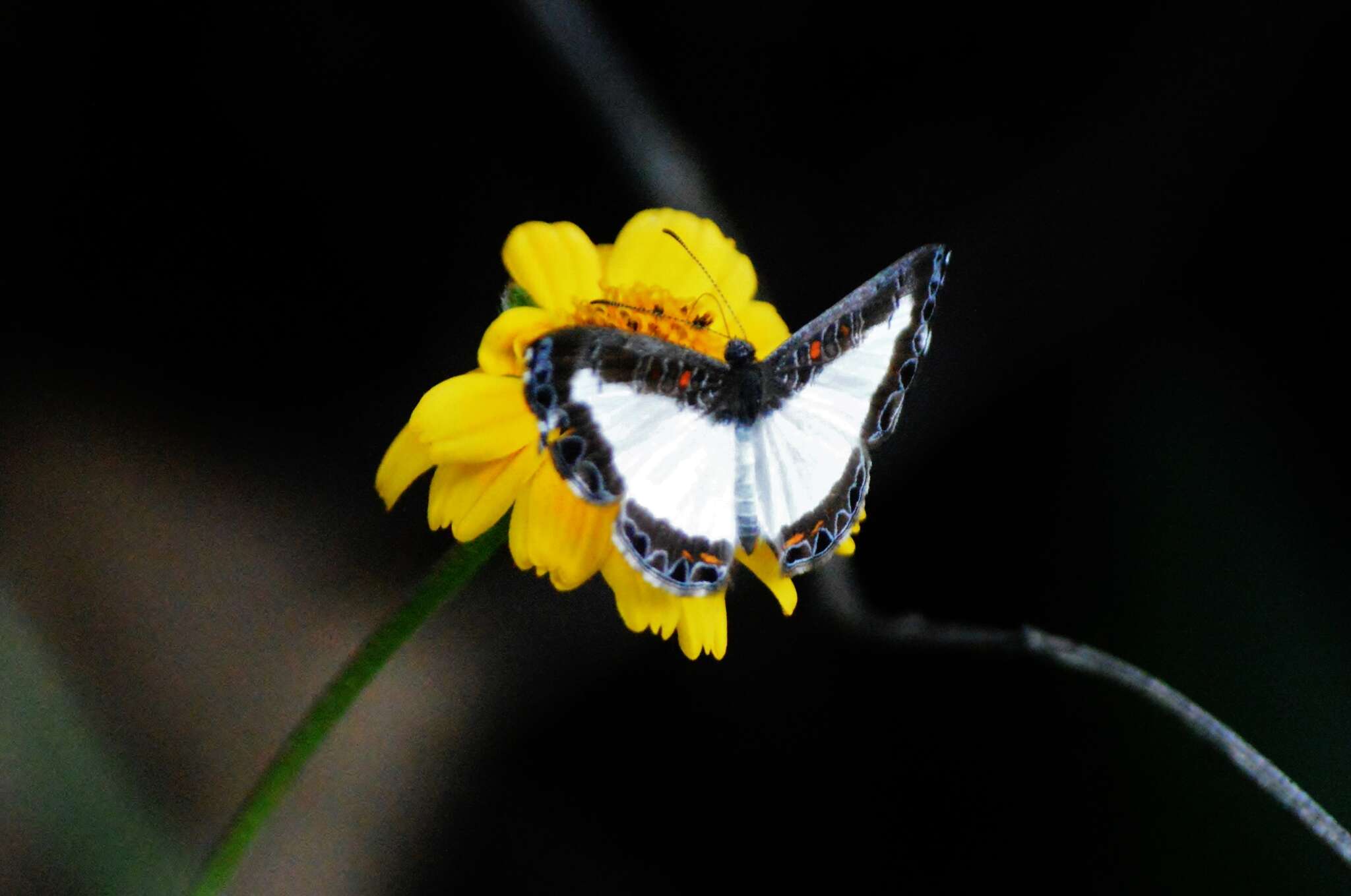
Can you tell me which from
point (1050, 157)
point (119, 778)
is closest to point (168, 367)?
point (119, 778)

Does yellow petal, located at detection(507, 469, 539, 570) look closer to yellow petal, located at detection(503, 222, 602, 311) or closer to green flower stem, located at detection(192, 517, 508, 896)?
green flower stem, located at detection(192, 517, 508, 896)

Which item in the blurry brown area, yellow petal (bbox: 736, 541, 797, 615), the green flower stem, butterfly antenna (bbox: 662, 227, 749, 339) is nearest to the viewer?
the green flower stem

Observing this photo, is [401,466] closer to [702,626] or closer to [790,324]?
[702,626]

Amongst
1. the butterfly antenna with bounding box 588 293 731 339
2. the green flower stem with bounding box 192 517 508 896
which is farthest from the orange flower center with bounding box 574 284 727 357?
the green flower stem with bounding box 192 517 508 896

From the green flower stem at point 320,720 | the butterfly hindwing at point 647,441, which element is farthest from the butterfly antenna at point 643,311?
the green flower stem at point 320,720

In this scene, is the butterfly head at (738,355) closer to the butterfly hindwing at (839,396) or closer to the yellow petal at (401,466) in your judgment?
the butterfly hindwing at (839,396)

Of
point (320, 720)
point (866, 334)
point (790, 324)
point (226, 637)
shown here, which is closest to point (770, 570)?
point (866, 334)

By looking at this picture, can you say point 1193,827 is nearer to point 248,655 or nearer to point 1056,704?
point 1056,704
